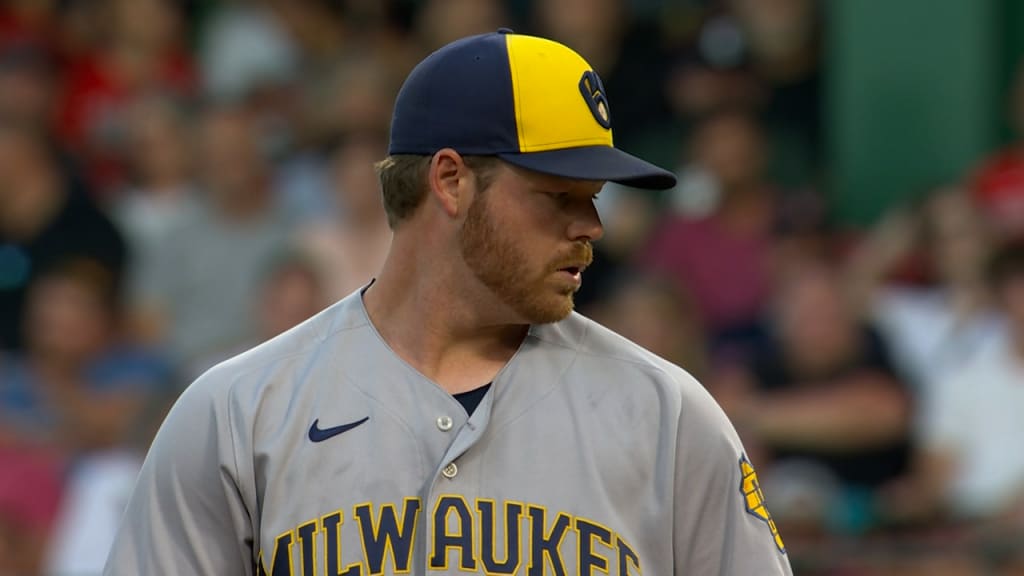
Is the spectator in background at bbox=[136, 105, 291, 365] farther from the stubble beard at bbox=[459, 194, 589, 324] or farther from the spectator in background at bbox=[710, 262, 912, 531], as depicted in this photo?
the stubble beard at bbox=[459, 194, 589, 324]

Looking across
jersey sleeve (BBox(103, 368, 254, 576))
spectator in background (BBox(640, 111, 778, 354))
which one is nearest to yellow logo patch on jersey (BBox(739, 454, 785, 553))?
Result: jersey sleeve (BBox(103, 368, 254, 576))

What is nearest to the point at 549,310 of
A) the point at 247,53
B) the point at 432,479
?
the point at 432,479

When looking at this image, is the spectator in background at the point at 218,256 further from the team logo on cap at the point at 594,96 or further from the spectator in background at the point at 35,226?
the team logo on cap at the point at 594,96

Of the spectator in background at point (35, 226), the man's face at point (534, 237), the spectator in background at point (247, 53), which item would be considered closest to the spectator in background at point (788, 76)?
the spectator in background at point (247, 53)

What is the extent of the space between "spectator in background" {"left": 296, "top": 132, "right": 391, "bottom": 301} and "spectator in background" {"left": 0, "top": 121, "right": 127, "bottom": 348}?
3.15 ft

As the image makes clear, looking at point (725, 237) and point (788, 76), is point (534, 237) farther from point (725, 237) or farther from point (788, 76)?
point (788, 76)

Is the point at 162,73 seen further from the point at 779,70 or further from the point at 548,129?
the point at 548,129

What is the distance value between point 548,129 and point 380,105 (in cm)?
501

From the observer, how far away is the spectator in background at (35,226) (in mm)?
7512

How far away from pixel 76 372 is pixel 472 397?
16.1 ft

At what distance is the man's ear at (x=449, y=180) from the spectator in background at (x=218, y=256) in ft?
14.7

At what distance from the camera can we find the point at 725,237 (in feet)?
22.6

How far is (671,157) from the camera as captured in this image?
23.8 ft

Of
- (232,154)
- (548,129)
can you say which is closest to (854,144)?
(232,154)
